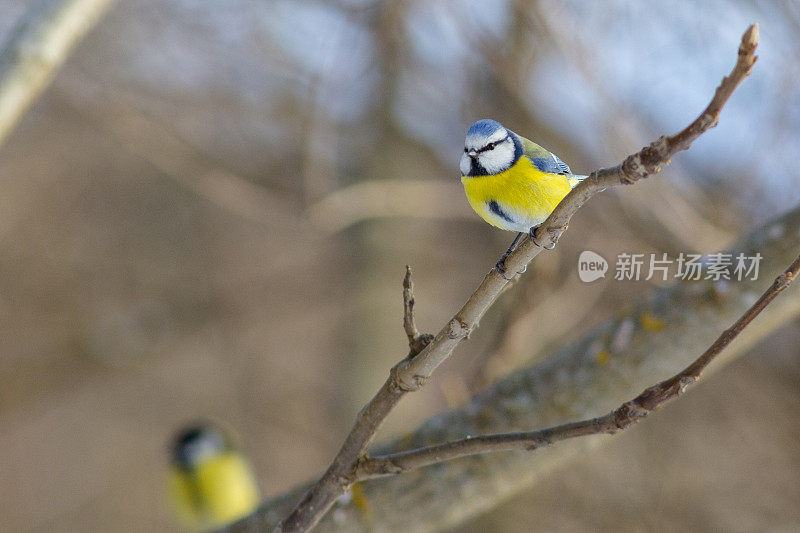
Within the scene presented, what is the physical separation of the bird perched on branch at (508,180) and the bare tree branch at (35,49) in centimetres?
51

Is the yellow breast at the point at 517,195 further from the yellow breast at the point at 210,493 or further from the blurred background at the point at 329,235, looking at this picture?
the yellow breast at the point at 210,493

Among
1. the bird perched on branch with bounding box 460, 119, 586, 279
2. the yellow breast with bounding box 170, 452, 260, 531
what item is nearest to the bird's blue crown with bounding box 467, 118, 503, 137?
the bird perched on branch with bounding box 460, 119, 586, 279

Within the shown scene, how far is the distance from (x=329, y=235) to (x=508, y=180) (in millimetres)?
2505

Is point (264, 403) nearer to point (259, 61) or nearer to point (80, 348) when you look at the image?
point (80, 348)

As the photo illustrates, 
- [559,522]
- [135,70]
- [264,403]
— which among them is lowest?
[559,522]

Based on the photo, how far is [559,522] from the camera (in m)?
2.52

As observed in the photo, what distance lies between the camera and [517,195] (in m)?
0.46

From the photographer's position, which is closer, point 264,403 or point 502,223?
point 502,223

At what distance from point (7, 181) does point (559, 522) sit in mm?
2829

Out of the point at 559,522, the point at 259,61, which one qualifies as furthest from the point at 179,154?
the point at 559,522

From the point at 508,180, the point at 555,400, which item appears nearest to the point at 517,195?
the point at 508,180

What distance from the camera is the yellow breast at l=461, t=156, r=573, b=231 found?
458 millimetres

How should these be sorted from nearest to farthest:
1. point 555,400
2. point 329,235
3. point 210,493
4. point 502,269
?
point 502,269, point 555,400, point 210,493, point 329,235

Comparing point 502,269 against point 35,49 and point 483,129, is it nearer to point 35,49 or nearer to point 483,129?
point 483,129
